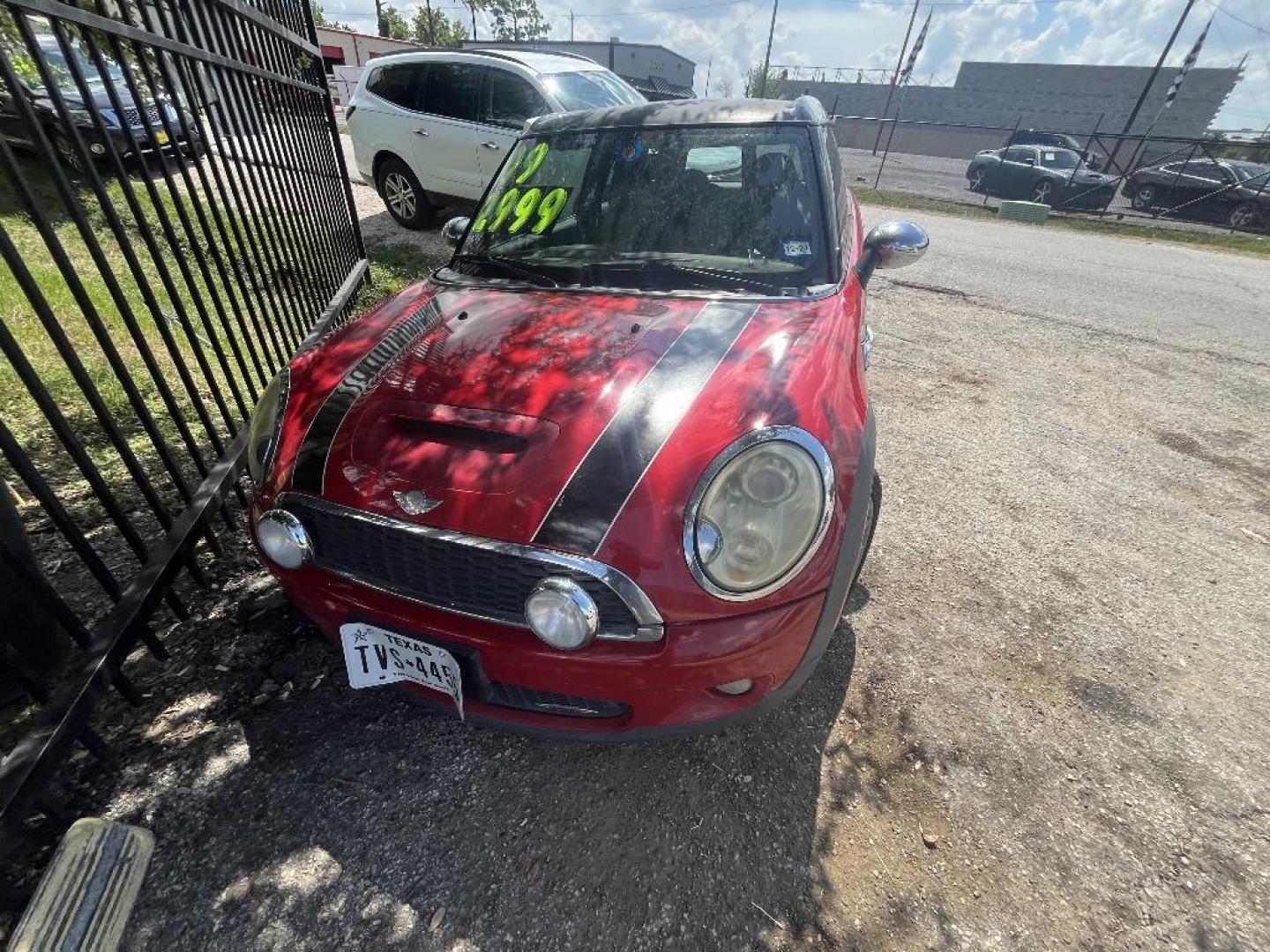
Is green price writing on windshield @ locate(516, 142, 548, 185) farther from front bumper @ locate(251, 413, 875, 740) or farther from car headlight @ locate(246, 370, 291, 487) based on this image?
front bumper @ locate(251, 413, 875, 740)

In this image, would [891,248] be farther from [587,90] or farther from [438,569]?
[587,90]

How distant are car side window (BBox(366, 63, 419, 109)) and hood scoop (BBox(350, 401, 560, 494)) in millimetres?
6368

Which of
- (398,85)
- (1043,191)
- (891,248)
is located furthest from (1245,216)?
(398,85)

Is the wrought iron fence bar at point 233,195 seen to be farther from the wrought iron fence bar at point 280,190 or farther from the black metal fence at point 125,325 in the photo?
the wrought iron fence bar at point 280,190

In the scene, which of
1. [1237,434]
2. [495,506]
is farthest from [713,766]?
[1237,434]

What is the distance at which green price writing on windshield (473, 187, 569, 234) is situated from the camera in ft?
8.11

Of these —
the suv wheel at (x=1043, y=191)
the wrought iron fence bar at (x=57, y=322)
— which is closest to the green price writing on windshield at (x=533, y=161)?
the wrought iron fence bar at (x=57, y=322)

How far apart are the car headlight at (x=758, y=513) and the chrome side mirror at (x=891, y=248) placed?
1.31 metres

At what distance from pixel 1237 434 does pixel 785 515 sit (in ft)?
13.9

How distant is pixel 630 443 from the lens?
4.75 feet

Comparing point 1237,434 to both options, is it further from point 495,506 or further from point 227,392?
point 227,392

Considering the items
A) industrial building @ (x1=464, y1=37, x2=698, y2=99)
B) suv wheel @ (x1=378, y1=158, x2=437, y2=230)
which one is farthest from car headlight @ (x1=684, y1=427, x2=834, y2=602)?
industrial building @ (x1=464, y1=37, x2=698, y2=99)

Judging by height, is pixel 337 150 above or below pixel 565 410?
below

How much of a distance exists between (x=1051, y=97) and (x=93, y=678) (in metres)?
56.0
